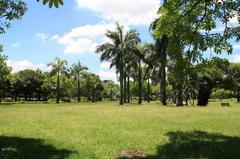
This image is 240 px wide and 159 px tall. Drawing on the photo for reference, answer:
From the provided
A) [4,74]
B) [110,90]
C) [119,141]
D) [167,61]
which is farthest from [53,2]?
[110,90]

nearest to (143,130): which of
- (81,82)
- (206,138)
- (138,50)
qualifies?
(206,138)

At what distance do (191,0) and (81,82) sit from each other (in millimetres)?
105471

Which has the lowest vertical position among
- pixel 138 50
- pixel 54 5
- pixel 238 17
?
pixel 54 5

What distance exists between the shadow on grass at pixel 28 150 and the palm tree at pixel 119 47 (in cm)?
4783

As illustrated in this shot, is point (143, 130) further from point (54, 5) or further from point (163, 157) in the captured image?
point (54, 5)

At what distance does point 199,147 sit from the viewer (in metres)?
16.0

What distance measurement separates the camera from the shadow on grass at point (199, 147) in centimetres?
1412

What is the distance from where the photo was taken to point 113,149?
15.4 metres

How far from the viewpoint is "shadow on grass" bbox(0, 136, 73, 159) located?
14216 mm

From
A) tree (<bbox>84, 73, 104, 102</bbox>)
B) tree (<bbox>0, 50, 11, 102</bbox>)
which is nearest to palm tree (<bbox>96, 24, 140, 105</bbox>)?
tree (<bbox>0, 50, 11, 102</bbox>)

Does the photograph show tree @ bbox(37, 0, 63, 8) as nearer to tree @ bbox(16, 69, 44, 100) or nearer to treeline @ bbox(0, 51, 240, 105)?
treeline @ bbox(0, 51, 240, 105)

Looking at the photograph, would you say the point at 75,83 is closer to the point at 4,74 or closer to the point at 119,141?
the point at 4,74

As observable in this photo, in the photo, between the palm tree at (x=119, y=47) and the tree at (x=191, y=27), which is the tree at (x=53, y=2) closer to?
the tree at (x=191, y=27)

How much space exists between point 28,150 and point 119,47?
5054cm
